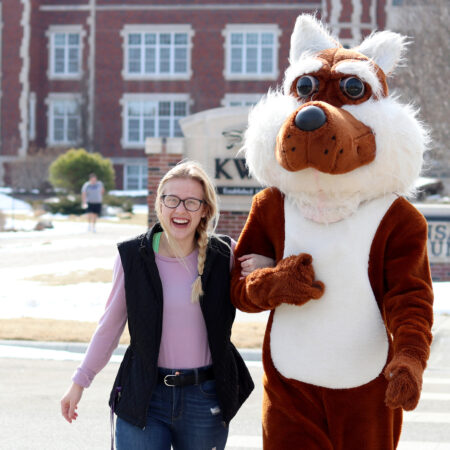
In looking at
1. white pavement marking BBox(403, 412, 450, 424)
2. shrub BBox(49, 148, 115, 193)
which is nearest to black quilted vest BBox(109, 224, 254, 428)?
white pavement marking BBox(403, 412, 450, 424)

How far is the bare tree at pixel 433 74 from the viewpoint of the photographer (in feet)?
92.8

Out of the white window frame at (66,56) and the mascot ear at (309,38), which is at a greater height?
the white window frame at (66,56)

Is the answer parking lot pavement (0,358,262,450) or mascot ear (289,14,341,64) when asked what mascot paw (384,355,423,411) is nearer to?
mascot ear (289,14,341,64)

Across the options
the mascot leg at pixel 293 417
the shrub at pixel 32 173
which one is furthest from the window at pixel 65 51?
the mascot leg at pixel 293 417

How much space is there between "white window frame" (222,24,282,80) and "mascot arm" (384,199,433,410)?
40163mm

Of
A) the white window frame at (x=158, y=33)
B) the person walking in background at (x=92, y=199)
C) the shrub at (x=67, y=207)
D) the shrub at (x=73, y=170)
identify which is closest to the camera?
the person walking in background at (x=92, y=199)

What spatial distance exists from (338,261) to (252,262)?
1.10ft

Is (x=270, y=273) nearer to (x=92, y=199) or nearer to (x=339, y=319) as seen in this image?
(x=339, y=319)

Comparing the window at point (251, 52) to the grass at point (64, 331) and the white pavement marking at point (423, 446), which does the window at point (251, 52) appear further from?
the white pavement marking at point (423, 446)

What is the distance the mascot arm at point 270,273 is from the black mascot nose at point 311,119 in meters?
0.45

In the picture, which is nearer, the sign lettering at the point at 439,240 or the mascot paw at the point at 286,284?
the mascot paw at the point at 286,284

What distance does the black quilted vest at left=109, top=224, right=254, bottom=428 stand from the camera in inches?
121

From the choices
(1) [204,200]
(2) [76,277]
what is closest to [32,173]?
(2) [76,277]

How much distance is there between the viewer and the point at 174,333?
3.13 meters
